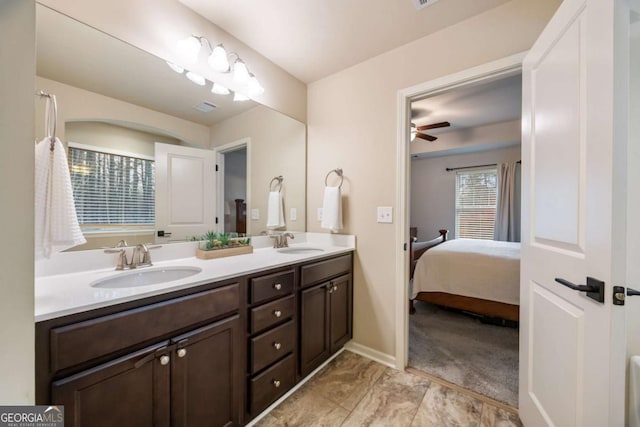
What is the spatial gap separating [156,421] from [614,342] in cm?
162

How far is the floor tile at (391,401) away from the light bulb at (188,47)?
229 centimetres

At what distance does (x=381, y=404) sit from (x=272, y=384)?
673 mm

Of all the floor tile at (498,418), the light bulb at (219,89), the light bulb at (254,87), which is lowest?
the floor tile at (498,418)

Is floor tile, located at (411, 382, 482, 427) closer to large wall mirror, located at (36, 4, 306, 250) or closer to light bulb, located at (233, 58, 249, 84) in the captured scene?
large wall mirror, located at (36, 4, 306, 250)

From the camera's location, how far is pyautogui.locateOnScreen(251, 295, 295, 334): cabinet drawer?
1333 millimetres

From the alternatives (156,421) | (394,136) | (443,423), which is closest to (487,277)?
(443,423)

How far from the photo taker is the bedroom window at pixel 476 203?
189 inches

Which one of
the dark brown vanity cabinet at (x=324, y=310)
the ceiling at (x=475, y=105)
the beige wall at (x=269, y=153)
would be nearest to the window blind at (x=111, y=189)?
the beige wall at (x=269, y=153)

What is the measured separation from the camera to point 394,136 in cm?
189

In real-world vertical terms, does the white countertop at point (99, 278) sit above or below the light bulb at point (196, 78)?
below

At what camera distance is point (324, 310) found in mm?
1804

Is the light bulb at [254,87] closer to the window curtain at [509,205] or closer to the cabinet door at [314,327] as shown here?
the cabinet door at [314,327]

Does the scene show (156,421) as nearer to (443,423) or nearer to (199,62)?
(443,423)

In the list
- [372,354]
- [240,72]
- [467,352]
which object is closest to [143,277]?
[240,72]
